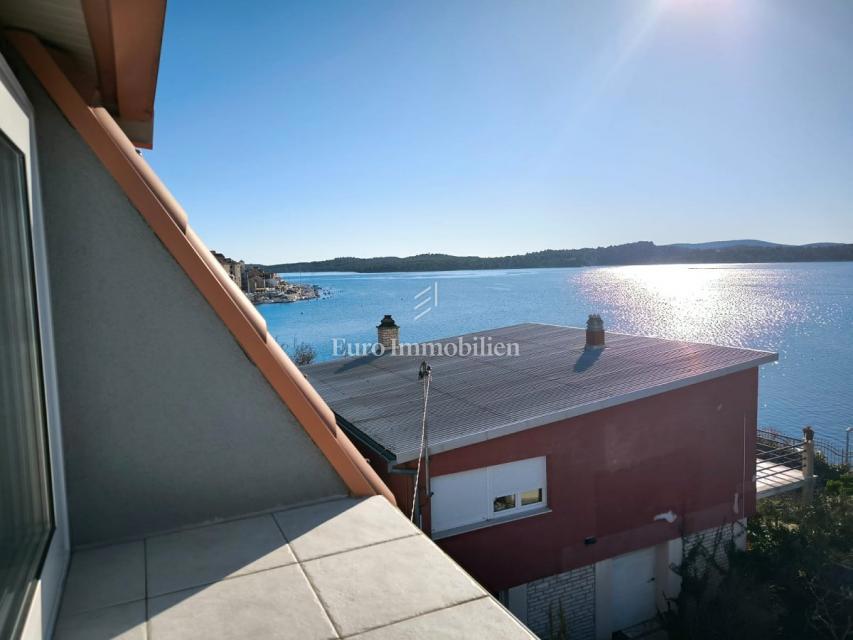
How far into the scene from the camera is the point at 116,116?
125 inches

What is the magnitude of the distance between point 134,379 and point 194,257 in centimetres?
65

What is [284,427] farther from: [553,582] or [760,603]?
[760,603]

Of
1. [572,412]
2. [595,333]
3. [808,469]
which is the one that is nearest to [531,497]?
[572,412]

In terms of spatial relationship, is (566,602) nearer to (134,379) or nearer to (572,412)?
(572,412)

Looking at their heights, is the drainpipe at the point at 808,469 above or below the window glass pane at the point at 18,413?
below

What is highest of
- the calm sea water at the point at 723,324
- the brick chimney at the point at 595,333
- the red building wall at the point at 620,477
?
the brick chimney at the point at 595,333

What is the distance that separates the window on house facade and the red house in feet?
0.07

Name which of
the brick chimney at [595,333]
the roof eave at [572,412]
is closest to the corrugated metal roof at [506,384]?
the roof eave at [572,412]

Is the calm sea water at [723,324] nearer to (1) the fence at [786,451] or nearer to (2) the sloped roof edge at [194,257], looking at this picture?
(1) the fence at [786,451]

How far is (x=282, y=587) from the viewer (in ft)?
7.57

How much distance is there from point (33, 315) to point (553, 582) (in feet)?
28.6

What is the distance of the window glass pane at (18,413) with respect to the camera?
1.69 m

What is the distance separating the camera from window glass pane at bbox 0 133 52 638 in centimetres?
169

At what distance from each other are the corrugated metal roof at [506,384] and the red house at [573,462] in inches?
1.4
